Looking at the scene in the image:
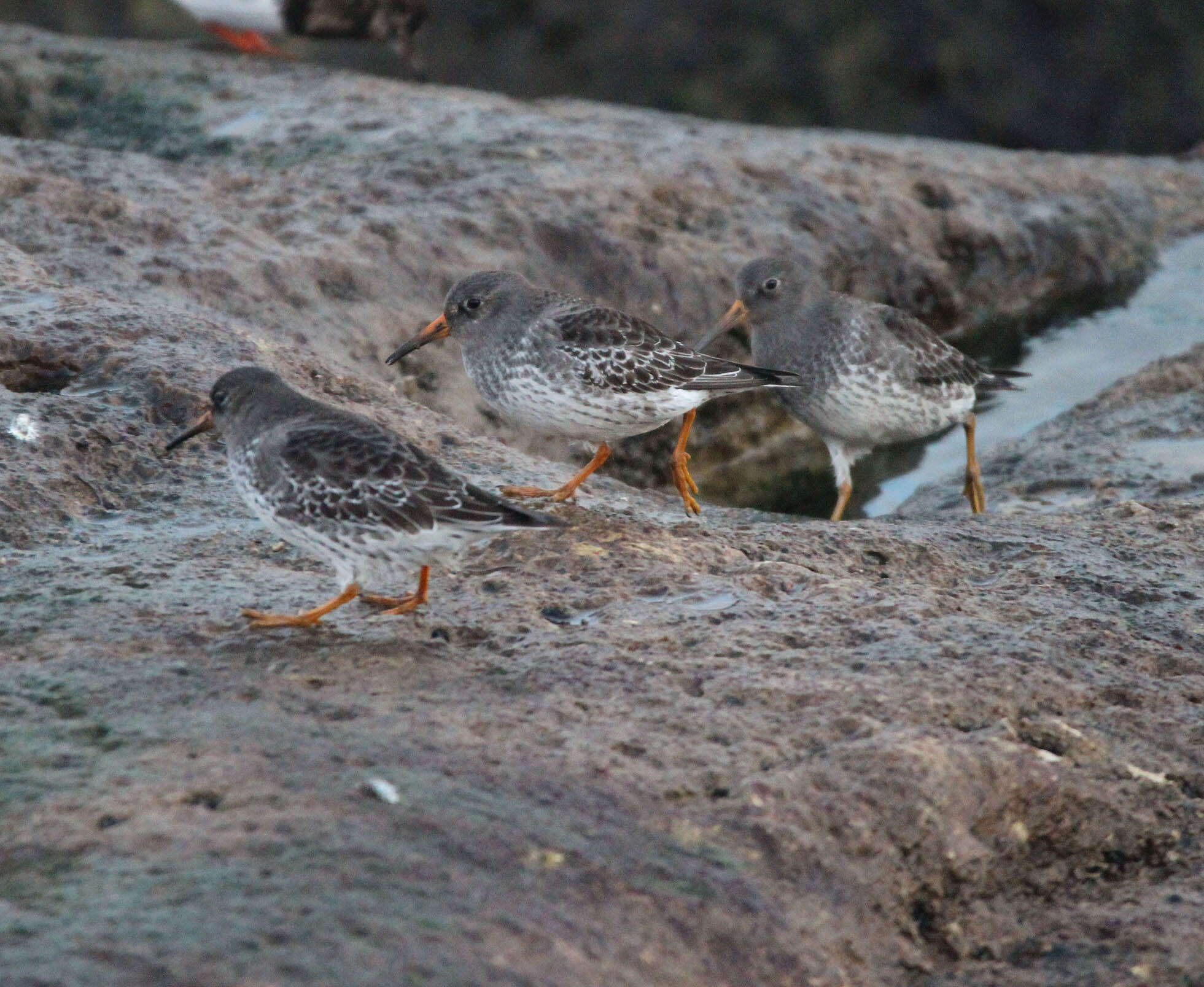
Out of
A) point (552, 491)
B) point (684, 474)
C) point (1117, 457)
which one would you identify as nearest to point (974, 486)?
point (1117, 457)

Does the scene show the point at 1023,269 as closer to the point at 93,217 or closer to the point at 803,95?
the point at 803,95

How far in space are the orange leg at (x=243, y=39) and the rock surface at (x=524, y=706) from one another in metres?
3.83

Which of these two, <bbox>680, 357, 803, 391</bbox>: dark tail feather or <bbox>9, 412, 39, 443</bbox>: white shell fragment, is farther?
<bbox>680, 357, 803, 391</bbox>: dark tail feather

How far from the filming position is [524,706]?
4.25 meters

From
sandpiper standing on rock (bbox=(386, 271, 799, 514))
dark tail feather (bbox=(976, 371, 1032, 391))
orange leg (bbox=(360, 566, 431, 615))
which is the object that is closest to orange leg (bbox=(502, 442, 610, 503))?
sandpiper standing on rock (bbox=(386, 271, 799, 514))

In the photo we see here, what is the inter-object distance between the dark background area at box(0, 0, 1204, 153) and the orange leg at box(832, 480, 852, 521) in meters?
5.97

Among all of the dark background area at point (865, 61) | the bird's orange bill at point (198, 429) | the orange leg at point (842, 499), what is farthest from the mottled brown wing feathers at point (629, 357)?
the dark background area at point (865, 61)

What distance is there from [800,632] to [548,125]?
6.40 metres

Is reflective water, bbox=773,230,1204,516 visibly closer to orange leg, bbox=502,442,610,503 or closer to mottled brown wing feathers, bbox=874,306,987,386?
mottled brown wing feathers, bbox=874,306,987,386

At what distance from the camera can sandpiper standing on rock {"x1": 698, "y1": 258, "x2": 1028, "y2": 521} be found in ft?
25.6

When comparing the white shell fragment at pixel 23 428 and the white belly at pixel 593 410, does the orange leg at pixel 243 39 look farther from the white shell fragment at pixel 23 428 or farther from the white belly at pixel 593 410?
the white shell fragment at pixel 23 428

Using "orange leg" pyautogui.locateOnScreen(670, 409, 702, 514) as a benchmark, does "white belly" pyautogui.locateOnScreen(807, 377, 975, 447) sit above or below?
above

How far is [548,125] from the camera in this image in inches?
410

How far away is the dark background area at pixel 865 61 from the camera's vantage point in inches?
507
